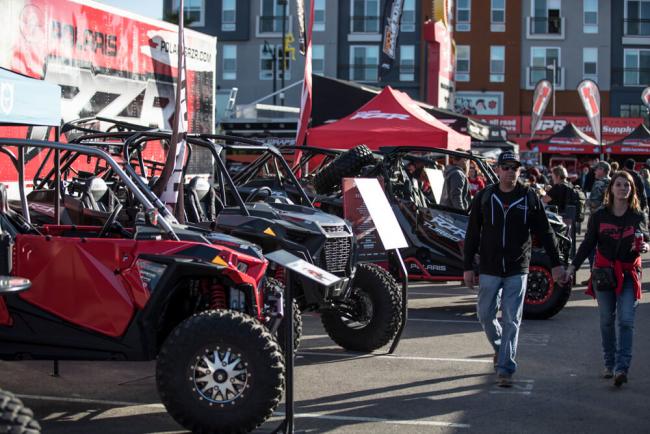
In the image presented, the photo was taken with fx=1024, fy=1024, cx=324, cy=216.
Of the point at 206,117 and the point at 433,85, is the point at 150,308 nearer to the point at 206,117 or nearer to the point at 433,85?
the point at 206,117

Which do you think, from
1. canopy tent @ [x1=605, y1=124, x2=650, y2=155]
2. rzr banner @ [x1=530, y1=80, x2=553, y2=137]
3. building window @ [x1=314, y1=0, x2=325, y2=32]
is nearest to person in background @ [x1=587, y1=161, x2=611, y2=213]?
canopy tent @ [x1=605, y1=124, x2=650, y2=155]

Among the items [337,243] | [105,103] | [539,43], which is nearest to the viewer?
[337,243]

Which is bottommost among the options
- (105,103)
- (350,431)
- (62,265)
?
(350,431)

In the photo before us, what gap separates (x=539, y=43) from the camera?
61.9 meters

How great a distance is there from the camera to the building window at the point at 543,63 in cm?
6178

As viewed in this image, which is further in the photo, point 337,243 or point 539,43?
point 539,43

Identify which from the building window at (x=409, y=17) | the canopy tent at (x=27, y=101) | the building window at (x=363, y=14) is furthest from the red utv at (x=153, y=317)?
the building window at (x=363, y=14)

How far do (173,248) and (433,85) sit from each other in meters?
24.6

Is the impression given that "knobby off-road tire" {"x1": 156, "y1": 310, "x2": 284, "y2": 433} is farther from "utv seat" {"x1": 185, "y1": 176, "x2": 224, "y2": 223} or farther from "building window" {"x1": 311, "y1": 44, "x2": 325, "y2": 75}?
"building window" {"x1": 311, "y1": 44, "x2": 325, "y2": 75}

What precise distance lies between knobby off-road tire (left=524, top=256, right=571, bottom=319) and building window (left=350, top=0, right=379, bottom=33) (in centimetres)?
4787

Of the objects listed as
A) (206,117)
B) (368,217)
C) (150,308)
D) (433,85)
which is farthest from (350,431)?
(433,85)

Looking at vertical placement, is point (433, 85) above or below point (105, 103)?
above

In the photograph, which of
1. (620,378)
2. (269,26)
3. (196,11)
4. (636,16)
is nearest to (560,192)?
(620,378)

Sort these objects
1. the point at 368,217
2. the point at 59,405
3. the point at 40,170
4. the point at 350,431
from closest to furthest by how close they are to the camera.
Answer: the point at 350,431, the point at 59,405, the point at 368,217, the point at 40,170
